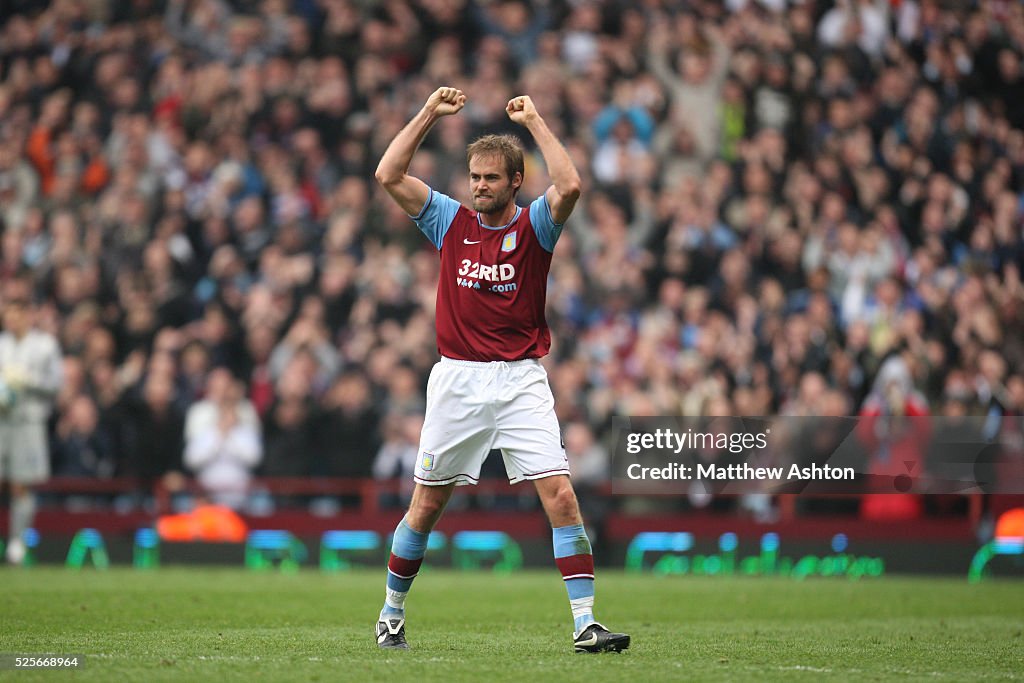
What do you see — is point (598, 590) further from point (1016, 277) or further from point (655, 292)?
point (1016, 277)

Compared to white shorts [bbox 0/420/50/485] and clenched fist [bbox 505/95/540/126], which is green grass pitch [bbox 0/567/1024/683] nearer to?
white shorts [bbox 0/420/50/485]

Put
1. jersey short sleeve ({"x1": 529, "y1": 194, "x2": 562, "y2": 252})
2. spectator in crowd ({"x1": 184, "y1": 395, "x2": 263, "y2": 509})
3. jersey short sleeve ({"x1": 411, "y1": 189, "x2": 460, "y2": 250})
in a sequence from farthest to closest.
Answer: spectator in crowd ({"x1": 184, "y1": 395, "x2": 263, "y2": 509}) → jersey short sleeve ({"x1": 411, "y1": 189, "x2": 460, "y2": 250}) → jersey short sleeve ({"x1": 529, "y1": 194, "x2": 562, "y2": 252})

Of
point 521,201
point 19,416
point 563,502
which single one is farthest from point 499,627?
point 521,201

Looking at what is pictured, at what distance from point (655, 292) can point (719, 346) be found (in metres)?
1.55

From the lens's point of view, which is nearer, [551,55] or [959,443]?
[959,443]

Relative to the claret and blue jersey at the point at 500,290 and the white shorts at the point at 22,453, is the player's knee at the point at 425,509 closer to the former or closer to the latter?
the claret and blue jersey at the point at 500,290

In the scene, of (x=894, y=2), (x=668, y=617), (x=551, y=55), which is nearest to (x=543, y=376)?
(x=668, y=617)

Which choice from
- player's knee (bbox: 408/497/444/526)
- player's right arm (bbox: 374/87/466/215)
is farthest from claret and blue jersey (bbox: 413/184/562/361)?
player's knee (bbox: 408/497/444/526)

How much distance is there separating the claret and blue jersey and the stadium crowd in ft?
29.0

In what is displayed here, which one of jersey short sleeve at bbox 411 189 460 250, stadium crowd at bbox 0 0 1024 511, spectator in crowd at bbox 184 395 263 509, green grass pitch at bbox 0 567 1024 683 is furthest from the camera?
stadium crowd at bbox 0 0 1024 511

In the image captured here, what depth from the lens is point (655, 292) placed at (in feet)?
63.9

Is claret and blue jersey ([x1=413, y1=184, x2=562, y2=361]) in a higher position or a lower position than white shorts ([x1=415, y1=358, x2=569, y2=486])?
higher

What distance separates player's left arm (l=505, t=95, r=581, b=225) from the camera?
8000 mm

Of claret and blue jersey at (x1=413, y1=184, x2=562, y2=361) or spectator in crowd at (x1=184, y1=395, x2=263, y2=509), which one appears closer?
claret and blue jersey at (x1=413, y1=184, x2=562, y2=361)
